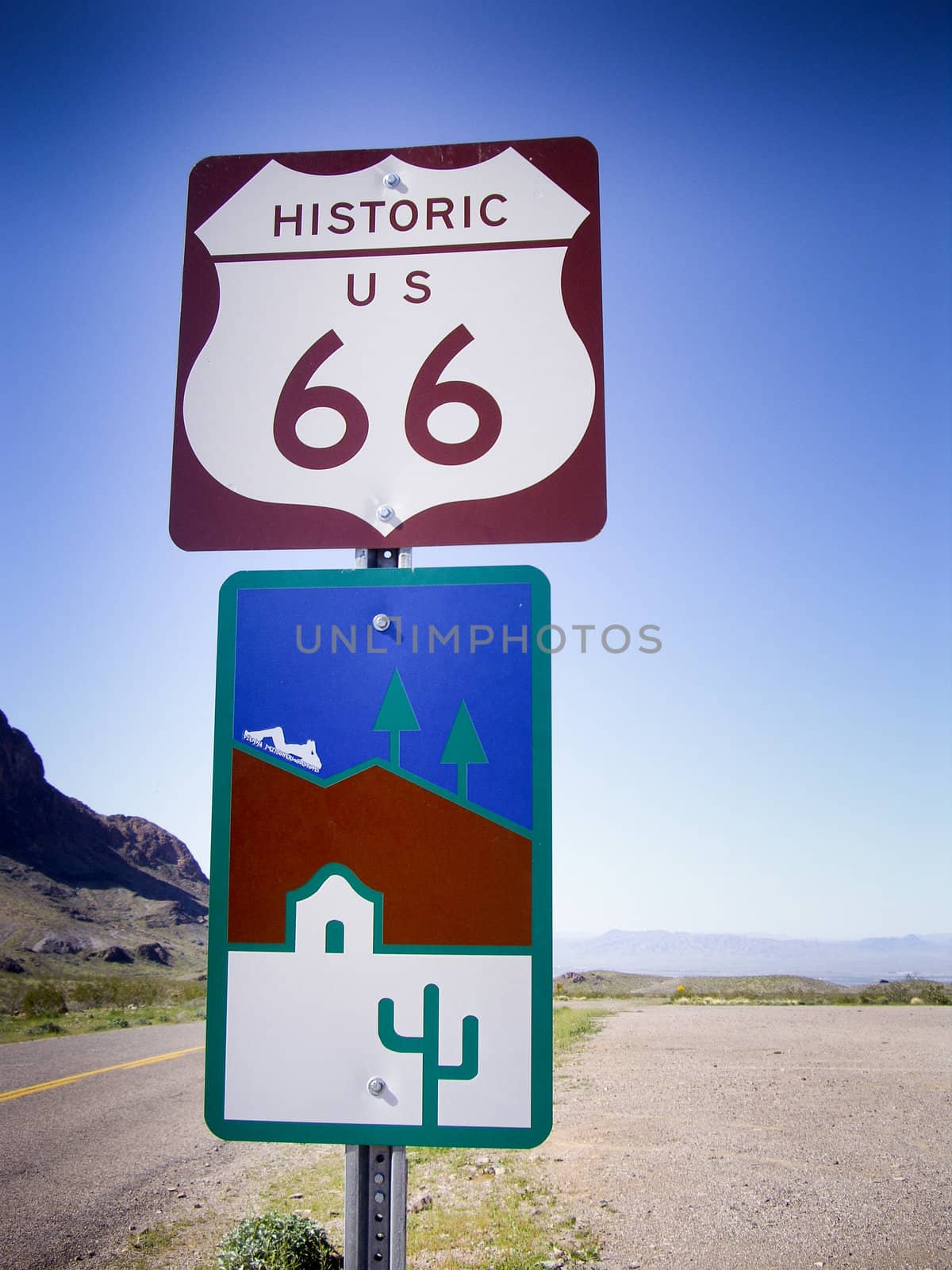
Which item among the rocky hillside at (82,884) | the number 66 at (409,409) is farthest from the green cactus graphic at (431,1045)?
the rocky hillside at (82,884)

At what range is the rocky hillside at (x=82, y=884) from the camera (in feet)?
159

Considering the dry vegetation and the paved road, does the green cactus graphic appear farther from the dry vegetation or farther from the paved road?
the dry vegetation

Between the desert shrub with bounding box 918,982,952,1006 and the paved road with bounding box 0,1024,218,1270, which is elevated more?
the paved road with bounding box 0,1024,218,1270

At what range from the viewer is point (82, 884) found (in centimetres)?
6475

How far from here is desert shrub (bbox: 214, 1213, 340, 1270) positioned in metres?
4.50

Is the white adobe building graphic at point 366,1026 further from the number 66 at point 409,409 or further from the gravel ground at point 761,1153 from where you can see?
the gravel ground at point 761,1153

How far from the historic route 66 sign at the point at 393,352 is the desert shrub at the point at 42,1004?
24.1 metres

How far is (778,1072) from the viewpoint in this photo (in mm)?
12148

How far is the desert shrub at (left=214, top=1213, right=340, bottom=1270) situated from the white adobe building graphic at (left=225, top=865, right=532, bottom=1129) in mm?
3855

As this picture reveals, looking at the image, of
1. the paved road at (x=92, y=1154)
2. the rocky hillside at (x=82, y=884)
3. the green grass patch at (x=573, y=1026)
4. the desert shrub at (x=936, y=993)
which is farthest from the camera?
the rocky hillside at (x=82, y=884)

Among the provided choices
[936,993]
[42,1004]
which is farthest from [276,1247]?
[936,993]

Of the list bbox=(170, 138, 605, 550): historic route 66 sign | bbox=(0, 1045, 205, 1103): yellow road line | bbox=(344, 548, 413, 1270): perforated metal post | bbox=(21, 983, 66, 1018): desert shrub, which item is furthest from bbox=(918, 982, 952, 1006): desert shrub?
bbox=(170, 138, 605, 550): historic route 66 sign

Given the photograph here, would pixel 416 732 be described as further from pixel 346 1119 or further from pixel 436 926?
pixel 346 1119

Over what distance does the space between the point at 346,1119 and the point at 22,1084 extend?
11677 millimetres
